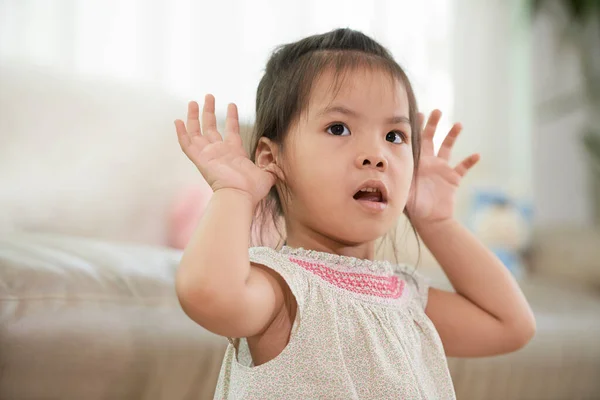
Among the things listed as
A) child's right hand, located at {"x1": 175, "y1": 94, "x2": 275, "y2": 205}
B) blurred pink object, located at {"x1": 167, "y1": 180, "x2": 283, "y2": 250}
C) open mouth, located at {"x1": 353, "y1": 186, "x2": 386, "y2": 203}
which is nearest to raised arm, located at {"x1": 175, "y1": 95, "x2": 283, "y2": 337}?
child's right hand, located at {"x1": 175, "y1": 94, "x2": 275, "y2": 205}


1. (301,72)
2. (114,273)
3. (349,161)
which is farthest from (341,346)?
(114,273)

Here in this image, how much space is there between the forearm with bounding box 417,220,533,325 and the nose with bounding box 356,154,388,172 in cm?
23

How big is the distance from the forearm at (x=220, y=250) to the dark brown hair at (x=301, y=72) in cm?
15

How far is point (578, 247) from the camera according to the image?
6.95 feet

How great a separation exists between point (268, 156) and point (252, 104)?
0.24m

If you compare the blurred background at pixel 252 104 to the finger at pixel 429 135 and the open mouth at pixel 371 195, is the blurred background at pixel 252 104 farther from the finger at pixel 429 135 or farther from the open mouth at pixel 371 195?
the open mouth at pixel 371 195

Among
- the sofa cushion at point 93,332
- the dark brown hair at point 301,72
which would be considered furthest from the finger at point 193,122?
the sofa cushion at point 93,332

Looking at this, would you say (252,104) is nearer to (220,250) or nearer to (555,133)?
(220,250)

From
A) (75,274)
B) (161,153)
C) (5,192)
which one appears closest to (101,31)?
(161,153)

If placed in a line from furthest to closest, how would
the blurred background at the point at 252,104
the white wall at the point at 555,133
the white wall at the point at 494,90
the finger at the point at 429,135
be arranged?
the white wall at the point at 555,133 < the white wall at the point at 494,90 < the blurred background at the point at 252,104 < the finger at the point at 429,135

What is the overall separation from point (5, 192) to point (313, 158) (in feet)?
3.51

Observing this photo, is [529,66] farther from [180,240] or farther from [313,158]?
[313,158]

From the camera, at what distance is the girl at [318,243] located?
71cm

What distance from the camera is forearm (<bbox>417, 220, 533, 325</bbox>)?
3.17 feet
